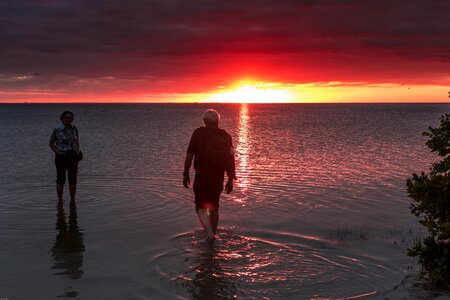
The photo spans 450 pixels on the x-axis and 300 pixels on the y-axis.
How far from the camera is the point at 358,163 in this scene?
22406 millimetres

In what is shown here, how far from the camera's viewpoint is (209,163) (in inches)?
340

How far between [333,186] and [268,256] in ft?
26.3

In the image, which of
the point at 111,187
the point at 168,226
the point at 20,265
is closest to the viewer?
the point at 20,265

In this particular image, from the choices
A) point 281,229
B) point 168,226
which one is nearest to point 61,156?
point 168,226

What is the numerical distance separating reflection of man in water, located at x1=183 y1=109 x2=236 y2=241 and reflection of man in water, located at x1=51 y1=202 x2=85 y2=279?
2242mm

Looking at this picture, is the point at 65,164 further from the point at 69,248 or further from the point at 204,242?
the point at 204,242

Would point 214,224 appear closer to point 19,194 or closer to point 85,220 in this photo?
point 85,220

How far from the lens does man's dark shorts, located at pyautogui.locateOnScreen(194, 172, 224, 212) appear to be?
8.67 metres

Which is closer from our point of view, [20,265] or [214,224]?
[20,265]

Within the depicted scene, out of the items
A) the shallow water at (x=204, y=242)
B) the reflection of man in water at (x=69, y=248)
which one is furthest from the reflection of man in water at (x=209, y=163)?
the reflection of man in water at (x=69, y=248)

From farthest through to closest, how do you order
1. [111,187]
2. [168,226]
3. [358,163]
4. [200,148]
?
[358,163], [111,187], [168,226], [200,148]

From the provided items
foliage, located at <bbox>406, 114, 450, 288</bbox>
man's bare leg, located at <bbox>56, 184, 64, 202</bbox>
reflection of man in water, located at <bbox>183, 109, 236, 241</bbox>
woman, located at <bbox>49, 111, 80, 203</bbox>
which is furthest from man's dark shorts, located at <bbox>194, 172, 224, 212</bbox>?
man's bare leg, located at <bbox>56, 184, 64, 202</bbox>

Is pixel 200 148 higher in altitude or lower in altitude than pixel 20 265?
higher

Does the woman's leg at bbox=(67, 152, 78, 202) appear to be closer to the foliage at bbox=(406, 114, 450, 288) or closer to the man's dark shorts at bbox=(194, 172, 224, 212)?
the man's dark shorts at bbox=(194, 172, 224, 212)
